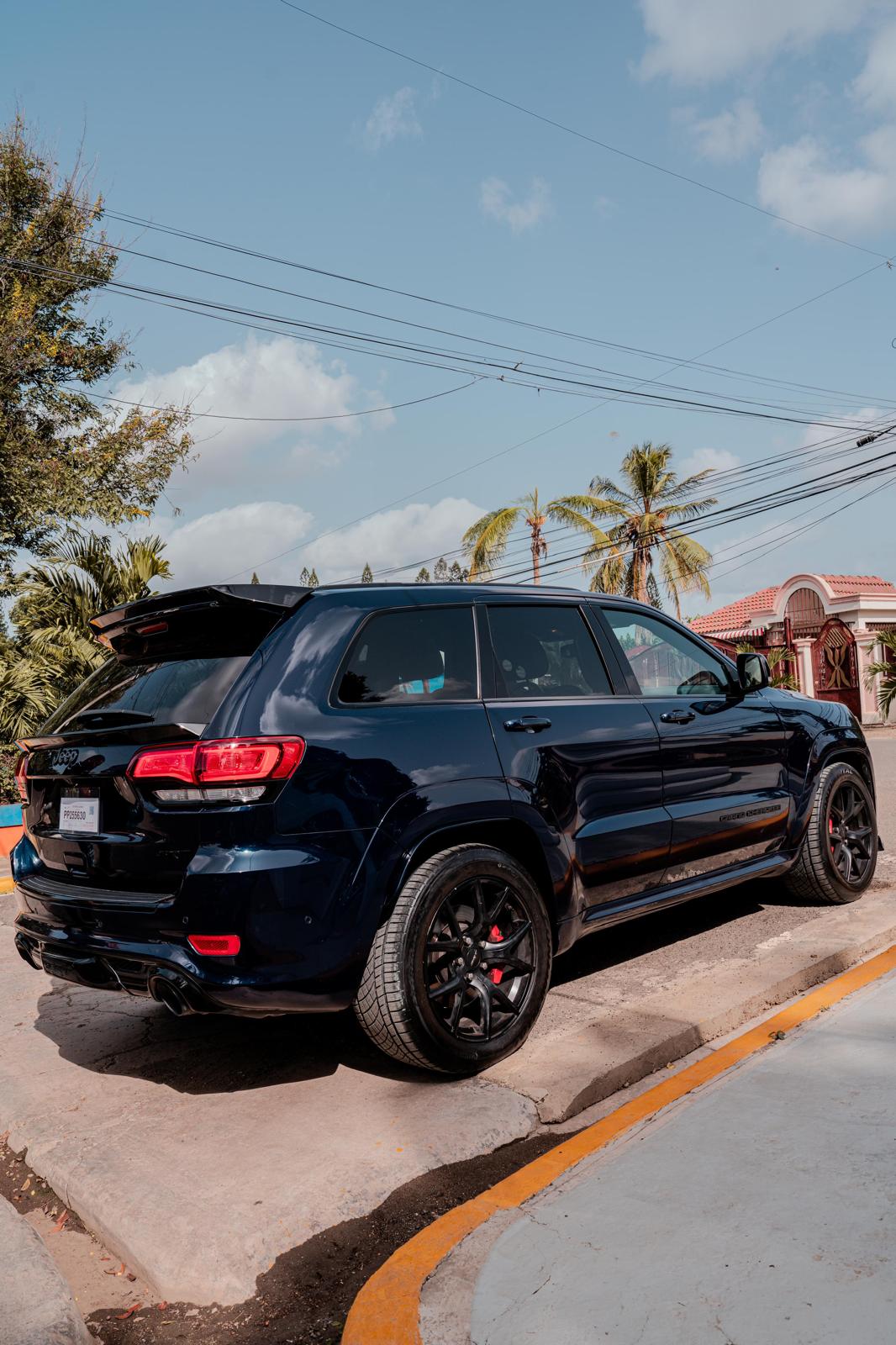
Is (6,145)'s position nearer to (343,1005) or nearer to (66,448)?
(66,448)

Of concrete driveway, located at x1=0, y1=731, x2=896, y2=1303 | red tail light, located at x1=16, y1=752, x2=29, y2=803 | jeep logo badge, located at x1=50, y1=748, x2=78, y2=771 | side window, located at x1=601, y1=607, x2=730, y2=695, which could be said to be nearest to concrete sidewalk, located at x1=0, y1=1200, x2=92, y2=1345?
concrete driveway, located at x1=0, y1=731, x2=896, y2=1303

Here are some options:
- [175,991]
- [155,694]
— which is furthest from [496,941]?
[155,694]

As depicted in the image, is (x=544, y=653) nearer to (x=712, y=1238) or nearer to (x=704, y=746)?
(x=704, y=746)

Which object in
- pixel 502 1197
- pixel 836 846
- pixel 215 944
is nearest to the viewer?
pixel 502 1197

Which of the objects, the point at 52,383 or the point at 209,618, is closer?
the point at 209,618

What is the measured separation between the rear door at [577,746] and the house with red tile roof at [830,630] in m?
25.4

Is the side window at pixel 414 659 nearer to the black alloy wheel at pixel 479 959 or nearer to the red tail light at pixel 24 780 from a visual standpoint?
the black alloy wheel at pixel 479 959

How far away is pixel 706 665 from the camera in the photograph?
5.29m

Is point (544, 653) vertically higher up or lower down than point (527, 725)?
higher up

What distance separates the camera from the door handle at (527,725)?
3.95 m

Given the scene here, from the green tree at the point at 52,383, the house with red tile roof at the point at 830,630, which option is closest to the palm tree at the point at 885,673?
the house with red tile roof at the point at 830,630

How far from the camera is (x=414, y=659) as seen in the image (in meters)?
3.85

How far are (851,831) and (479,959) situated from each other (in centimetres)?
309

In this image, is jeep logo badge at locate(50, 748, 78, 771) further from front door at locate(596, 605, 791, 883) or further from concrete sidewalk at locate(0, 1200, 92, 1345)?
front door at locate(596, 605, 791, 883)
